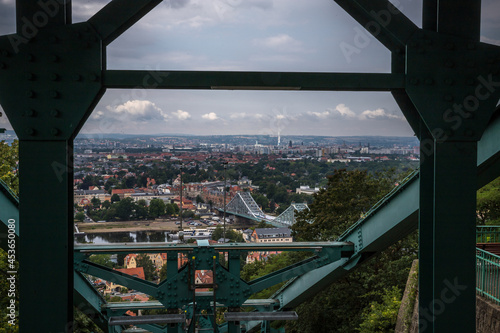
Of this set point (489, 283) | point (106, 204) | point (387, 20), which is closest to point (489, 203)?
point (489, 283)

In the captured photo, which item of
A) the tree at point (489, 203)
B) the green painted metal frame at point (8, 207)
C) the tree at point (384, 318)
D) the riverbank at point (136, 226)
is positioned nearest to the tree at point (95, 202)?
the riverbank at point (136, 226)

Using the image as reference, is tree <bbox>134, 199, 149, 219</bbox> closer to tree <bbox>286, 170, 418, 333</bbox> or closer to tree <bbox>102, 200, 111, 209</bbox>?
tree <bbox>102, 200, 111, 209</bbox>

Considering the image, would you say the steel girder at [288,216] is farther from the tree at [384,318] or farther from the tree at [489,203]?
the tree at [384,318]

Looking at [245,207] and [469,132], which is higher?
[469,132]

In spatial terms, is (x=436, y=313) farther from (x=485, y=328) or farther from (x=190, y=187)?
(x=190, y=187)

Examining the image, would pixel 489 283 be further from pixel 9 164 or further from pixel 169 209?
pixel 9 164

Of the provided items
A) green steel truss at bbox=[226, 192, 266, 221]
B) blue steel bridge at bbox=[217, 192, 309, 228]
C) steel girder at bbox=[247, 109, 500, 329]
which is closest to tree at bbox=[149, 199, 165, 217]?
blue steel bridge at bbox=[217, 192, 309, 228]

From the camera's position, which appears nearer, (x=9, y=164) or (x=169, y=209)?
(x=169, y=209)

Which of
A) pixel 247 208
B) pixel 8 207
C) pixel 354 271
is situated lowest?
pixel 354 271
